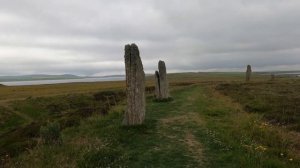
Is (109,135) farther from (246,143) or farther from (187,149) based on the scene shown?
(246,143)

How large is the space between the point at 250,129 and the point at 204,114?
641cm

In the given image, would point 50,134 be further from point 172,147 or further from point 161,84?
point 161,84

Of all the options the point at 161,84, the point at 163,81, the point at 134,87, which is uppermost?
the point at 134,87

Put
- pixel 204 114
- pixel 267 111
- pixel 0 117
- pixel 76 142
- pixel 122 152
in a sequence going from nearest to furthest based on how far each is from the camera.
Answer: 1. pixel 122 152
2. pixel 76 142
3. pixel 204 114
4. pixel 267 111
5. pixel 0 117

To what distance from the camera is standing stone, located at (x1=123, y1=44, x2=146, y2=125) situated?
18516 mm

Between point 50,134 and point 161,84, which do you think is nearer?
point 50,134

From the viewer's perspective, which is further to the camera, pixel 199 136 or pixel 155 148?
pixel 199 136

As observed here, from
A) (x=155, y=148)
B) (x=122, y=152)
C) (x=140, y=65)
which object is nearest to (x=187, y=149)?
(x=155, y=148)

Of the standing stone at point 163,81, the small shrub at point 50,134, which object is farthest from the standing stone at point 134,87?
the standing stone at point 163,81

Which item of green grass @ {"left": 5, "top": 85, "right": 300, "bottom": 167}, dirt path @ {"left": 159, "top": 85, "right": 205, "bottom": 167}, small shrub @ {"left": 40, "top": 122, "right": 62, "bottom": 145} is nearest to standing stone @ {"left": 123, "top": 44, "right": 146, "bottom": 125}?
green grass @ {"left": 5, "top": 85, "right": 300, "bottom": 167}

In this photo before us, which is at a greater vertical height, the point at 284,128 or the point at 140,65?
the point at 140,65

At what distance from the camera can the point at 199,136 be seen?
51.7 ft

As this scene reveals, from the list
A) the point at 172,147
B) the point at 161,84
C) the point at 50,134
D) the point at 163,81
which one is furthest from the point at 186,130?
the point at 163,81

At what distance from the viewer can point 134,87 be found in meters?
18.8
